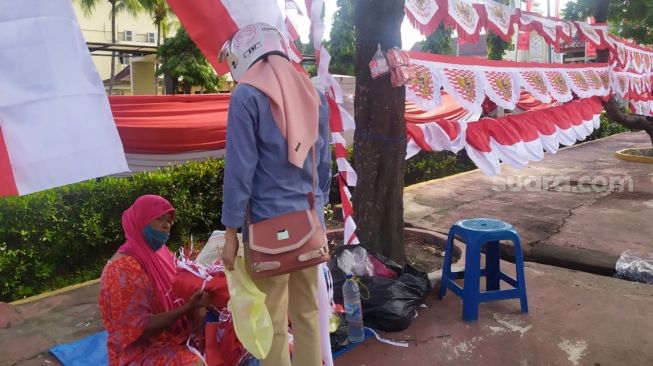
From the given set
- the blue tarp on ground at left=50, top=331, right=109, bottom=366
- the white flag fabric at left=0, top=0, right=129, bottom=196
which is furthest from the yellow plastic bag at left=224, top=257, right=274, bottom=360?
the blue tarp on ground at left=50, top=331, right=109, bottom=366

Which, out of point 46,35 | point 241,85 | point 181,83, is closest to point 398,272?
point 241,85

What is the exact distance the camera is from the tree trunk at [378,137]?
11.8 feet

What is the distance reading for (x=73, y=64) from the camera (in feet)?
4.42

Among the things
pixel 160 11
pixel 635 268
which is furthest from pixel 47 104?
pixel 160 11

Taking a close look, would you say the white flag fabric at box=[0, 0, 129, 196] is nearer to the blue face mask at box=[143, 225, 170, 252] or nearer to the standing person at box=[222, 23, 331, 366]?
the standing person at box=[222, 23, 331, 366]

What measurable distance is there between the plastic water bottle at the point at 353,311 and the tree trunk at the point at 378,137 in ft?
2.69

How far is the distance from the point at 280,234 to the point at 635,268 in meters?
3.48

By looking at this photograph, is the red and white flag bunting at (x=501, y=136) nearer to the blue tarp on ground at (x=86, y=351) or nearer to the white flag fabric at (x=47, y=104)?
the blue tarp on ground at (x=86, y=351)

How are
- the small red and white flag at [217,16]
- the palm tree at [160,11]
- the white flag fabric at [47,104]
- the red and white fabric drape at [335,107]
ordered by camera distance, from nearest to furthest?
the white flag fabric at [47,104]
the small red and white flag at [217,16]
the red and white fabric drape at [335,107]
the palm tree at [160,11]

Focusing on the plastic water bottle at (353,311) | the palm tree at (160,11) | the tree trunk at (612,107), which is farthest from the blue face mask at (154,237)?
the palm tree at (160,11)

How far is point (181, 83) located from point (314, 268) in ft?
49.0

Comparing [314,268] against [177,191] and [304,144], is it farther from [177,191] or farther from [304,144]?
[177,191]

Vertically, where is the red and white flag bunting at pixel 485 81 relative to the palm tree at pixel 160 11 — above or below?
below

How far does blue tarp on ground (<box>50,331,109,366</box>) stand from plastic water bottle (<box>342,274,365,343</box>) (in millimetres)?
1304
